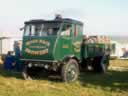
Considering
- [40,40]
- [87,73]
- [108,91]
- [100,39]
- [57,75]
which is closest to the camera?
[108,91]

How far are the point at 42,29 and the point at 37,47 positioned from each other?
0.93 metres

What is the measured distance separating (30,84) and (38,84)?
0.34m

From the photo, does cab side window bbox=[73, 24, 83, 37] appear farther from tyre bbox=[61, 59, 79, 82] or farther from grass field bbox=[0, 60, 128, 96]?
grass field bbox=[0, 60, 128, 96]

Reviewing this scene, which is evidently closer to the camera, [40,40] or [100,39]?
[40,40]

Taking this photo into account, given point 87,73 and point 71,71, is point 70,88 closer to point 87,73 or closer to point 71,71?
point 71,71

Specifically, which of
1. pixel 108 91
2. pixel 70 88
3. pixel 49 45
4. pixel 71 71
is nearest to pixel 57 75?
pixel 71 71

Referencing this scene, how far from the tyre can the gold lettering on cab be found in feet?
3.81

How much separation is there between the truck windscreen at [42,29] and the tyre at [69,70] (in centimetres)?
153

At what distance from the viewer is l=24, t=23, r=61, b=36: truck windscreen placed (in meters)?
15.4

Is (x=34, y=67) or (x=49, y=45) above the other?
(x=49, y=45)

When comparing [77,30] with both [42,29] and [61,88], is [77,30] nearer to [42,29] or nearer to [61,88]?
[42,29]

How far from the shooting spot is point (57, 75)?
55.5 ft

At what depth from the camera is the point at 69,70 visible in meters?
15.8

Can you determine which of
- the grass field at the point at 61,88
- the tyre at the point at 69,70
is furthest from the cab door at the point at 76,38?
the grass field at the point at 61,88
